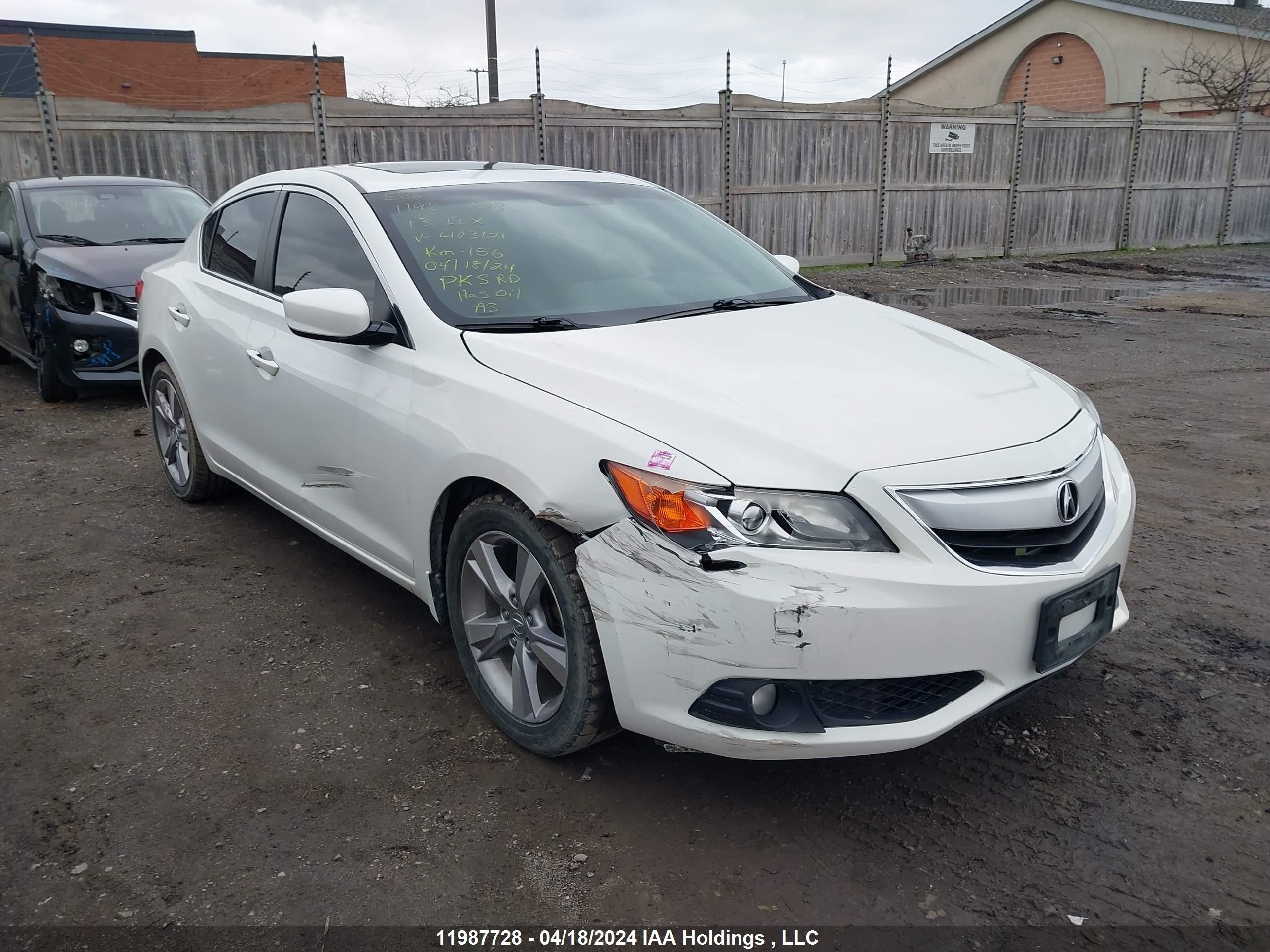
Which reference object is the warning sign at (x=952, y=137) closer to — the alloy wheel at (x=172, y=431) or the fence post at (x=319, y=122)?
the fence post at (x=319, y=122)

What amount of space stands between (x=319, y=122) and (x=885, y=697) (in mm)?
11584

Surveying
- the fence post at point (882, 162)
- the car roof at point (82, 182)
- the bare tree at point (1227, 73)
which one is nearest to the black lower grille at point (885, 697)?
the car roof at point (82, 182)

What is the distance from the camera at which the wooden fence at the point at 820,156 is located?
37.5 feet

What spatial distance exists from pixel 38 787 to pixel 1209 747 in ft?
10.9

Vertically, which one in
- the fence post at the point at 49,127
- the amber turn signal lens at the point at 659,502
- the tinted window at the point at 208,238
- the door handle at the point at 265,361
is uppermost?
the fence post at the point at 49,127

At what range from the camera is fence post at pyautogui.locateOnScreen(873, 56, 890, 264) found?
16.1 meters

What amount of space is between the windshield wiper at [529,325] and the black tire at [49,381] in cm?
563

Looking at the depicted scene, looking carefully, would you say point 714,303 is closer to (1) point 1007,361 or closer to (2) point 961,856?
(1) point 1007,361

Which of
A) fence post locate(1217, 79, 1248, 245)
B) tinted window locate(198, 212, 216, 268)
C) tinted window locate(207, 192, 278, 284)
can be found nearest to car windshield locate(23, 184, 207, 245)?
tinted window locate(198, 212, 216, 268)

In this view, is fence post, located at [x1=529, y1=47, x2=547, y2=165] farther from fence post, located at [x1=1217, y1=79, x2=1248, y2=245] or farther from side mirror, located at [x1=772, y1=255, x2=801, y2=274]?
fence post, located at [x1=1217, y1=79, x2=1248, y2=245]

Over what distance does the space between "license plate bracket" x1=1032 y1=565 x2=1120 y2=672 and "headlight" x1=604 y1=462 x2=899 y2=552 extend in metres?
0.47

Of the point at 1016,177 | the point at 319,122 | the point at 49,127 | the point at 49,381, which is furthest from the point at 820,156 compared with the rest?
the point at 49,381

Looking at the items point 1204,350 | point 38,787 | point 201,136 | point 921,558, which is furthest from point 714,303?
point 201,136

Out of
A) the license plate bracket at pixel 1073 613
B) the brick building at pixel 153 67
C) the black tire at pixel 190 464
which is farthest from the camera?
the brick building at pixel 153 67
